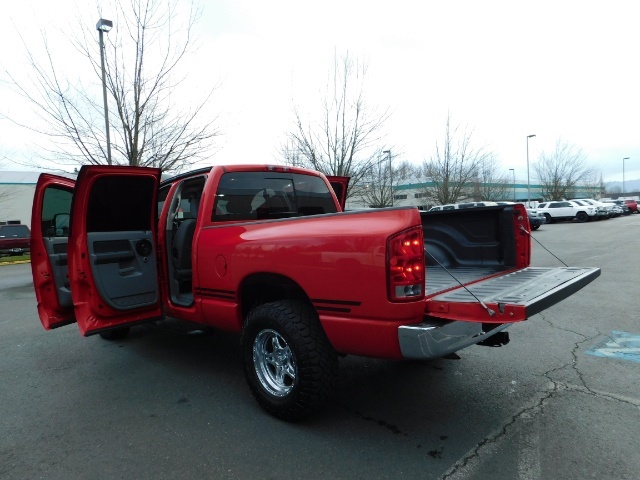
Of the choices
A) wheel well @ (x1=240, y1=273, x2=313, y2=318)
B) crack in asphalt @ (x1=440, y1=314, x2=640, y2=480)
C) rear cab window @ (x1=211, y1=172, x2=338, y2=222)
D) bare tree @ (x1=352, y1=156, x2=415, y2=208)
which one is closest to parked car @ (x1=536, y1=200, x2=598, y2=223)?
bare tree @ (x1=352, y1=156, x2=415, y2=208)

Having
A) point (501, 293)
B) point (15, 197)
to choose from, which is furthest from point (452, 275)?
point (15, 197)

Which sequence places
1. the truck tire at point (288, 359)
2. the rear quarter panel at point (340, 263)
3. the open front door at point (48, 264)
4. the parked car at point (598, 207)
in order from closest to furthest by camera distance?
the rear quarter panel at point (340, 263)
the truck tire at point (288, 359)
the open front door at point (48, 264)
the parked car at point (598, 207)

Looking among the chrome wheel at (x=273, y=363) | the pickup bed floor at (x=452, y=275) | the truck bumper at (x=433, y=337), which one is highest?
the pickup bed floor at (x=452, y=275)

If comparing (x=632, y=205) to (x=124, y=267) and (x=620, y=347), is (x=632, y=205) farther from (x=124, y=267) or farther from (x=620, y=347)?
(x=124, y=267)

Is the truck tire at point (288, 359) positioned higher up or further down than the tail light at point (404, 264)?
further down

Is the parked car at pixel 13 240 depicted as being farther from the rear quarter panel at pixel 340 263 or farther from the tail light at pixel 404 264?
the tail light at pixel 404 264

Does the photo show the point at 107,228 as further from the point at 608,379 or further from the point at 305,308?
the point at 608,379

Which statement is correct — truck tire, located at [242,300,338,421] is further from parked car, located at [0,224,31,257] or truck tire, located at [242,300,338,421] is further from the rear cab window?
parked car, located at [0,224,31,257]

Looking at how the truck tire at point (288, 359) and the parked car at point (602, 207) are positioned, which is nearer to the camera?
the truck tire at point (288, 359)

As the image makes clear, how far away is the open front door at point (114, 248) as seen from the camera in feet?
13.2

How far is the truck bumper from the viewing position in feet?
8.14

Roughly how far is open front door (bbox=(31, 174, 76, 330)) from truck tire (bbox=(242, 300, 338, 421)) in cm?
234

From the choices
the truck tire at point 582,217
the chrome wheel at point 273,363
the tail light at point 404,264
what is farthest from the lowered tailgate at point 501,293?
the truck tire at point 582,217

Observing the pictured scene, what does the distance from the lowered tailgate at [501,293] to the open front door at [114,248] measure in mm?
2828
